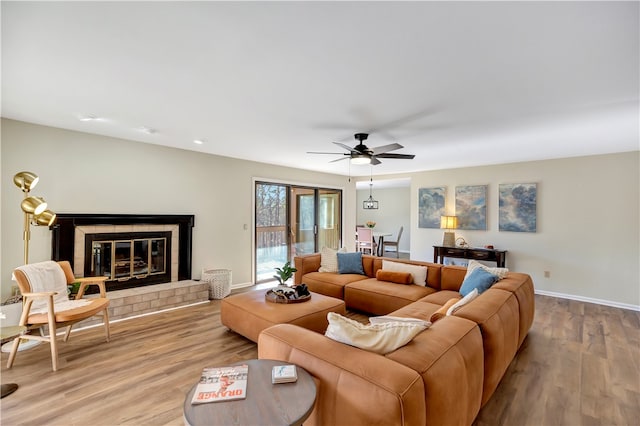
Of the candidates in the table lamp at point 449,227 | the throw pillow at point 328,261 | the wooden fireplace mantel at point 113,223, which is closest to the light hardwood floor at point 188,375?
the wooden fireplace mantel at point 113,223

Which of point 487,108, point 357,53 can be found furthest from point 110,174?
point 487,108

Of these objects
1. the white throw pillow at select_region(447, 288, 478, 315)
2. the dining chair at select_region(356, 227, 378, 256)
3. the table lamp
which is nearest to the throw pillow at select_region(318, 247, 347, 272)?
the table lamp

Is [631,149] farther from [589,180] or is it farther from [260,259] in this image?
[260,259]

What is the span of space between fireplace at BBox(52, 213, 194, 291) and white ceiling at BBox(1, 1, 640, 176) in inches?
50.7

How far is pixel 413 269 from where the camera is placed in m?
4.29

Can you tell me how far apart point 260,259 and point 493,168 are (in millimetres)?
4990

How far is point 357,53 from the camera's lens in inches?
76.5

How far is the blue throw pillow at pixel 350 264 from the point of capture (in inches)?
191

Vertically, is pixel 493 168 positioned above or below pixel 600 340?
above

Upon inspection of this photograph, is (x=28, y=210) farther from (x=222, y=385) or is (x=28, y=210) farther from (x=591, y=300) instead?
(x=591, y=300)

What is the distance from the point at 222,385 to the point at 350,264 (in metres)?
3.58

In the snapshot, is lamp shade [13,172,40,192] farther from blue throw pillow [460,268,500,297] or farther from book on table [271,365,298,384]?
blue throw pillow [460,268,500,297]

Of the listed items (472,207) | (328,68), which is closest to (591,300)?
(472,207)

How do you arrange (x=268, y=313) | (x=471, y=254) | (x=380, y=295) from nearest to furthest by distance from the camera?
(x=268, y=313), (x=380, y=295), (x=471, y=254)
